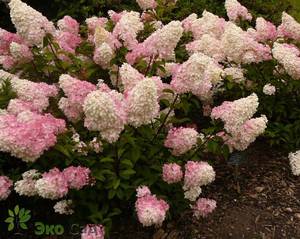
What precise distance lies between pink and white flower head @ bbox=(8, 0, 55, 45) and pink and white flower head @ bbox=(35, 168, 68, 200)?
1244mm

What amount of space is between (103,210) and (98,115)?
84 cm

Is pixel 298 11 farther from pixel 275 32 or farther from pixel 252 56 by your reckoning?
pixel 252 56

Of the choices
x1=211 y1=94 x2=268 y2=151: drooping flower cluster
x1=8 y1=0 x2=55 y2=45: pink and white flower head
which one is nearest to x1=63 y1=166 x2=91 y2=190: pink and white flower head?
x1=211 y1=94 x2=268 y2=151: drooping flower cluster

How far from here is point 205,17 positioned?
18.7 feet

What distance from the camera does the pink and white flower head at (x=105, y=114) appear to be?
3.47 m

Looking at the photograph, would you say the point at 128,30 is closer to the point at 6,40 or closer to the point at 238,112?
the point at 6,40

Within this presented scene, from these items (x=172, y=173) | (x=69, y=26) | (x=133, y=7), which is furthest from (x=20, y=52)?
(x=133, y=7)

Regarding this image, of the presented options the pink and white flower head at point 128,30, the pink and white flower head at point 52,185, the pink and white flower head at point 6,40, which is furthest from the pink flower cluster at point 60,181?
the pink and white flower head at point 6,40

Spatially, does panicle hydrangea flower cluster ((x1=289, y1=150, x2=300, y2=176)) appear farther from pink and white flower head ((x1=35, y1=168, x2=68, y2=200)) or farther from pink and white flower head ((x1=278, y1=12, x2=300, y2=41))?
pink and white flower head ((x1=35, y1=168, x2=68, y2=200))

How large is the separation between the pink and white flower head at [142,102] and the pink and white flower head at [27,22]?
1148mm

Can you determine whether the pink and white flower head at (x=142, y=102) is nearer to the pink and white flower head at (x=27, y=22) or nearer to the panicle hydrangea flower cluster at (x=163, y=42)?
the panicle hydrangea flower cluster at (x=163, y=42)

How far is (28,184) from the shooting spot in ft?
12.7

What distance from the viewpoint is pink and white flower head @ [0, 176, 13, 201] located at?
3957 millimetres

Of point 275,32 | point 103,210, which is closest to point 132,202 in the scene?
point 103,210
